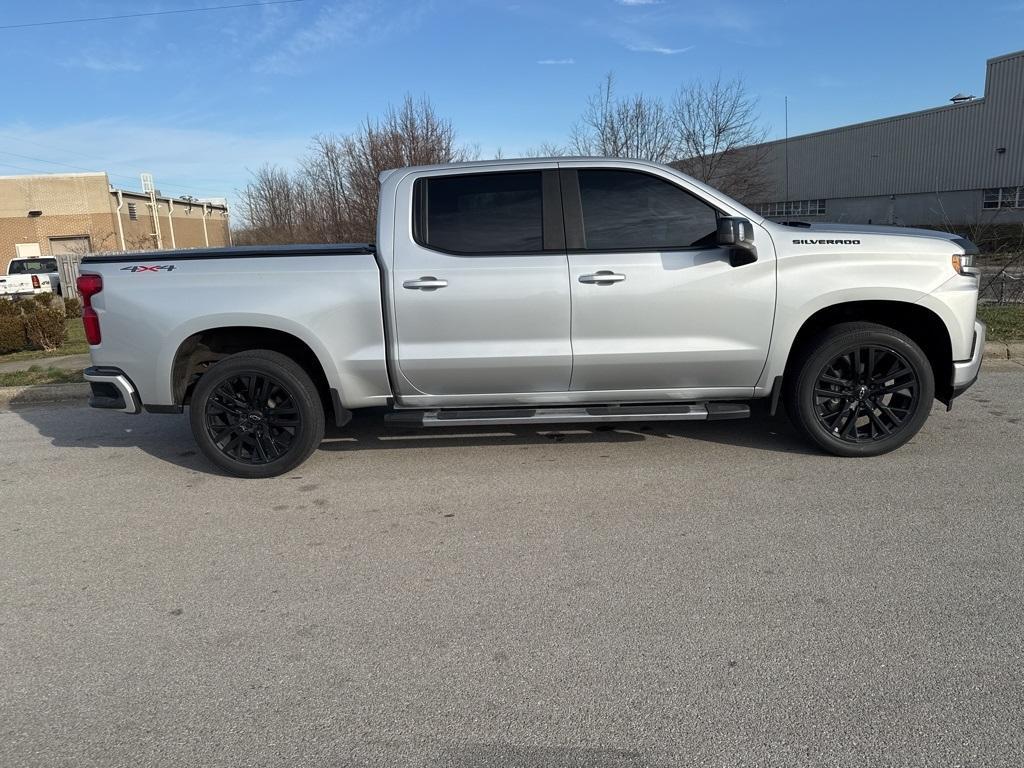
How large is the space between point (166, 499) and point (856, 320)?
4.83 m

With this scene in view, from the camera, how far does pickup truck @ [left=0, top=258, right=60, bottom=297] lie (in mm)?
26234

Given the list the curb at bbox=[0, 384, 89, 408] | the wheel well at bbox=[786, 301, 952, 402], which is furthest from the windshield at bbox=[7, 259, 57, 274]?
the wheel well at bbox=[786, 301, 952, 402]

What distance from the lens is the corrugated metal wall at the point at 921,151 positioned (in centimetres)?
3391

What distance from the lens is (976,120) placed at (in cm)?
3566

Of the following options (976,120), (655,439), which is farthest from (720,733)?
(976,120)

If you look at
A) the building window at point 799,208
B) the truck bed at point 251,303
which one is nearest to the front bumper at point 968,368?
the truck bed at point 251,303

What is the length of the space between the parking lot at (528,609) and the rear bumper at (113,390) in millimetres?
571

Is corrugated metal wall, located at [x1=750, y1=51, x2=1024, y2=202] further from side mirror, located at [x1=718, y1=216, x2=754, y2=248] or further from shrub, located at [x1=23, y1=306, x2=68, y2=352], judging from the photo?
side mirror, located at [x1=718, y1=216, x2=754, y2=248]

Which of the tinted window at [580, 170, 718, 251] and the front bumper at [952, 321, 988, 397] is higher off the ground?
the tinted window at [580, 170, 718, 251]

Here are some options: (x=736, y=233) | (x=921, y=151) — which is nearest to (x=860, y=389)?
(x=736, y=233)

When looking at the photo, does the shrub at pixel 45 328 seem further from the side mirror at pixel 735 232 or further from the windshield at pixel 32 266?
the windshield at pixel 32 266

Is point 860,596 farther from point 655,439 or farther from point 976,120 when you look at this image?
point 976,120

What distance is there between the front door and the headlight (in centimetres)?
120

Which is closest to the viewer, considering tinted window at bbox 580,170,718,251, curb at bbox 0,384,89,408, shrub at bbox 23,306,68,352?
tinted window at bbox 580,170,718,251
